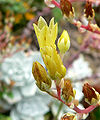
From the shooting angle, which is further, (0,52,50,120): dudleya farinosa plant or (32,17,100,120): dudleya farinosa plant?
(0,52,50,120): dudleya farinosa plant

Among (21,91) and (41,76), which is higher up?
(41,76)

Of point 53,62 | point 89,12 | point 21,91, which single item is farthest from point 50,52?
point 21,91

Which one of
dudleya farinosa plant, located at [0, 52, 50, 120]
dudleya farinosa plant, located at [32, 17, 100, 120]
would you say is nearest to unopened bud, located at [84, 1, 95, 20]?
dudleya farinosa plant, located at [32, 17, 100, 120]

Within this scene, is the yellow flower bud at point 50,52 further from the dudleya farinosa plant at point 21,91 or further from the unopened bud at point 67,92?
the dudleya farinosa plant at point 21,91

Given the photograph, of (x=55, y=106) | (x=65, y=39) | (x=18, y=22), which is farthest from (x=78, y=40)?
(x=65, y=39)

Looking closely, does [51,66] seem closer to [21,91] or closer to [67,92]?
[67,92]

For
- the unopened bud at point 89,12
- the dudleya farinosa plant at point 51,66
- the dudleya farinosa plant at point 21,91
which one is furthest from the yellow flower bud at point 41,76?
the dudleya farinosa plant at point 21,91

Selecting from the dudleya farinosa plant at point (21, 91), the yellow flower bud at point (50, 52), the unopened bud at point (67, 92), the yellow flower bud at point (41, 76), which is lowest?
the dudleya farinosa plant at point (21, 91)

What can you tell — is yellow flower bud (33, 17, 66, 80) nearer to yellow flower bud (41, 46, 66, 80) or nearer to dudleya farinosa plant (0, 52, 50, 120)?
yellow flower bud (41, 46, 66, 80)

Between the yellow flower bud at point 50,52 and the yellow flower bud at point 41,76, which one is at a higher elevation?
the yellow flower bud at point 50,52
